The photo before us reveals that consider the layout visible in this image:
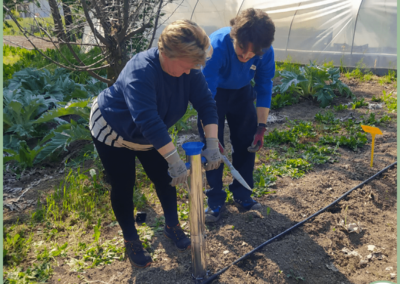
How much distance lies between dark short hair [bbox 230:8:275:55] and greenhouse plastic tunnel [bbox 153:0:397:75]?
4.53 m

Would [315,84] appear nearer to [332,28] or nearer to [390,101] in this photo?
[390,101]

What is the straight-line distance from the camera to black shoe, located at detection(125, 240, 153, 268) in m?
2.07

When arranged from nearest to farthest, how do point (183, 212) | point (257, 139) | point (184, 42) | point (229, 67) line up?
point (184, 42), point (229, 67), point (257, 139), point (183, 212)

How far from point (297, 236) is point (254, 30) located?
4.70 feet

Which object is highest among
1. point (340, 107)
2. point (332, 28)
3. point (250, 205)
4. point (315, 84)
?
point (332, 28)

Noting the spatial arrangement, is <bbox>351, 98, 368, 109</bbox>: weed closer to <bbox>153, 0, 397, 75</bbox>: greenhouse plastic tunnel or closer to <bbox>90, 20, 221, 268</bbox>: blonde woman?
<bbox>153, 0, 397, 75</bbox>: greenhouse plastic tunnel

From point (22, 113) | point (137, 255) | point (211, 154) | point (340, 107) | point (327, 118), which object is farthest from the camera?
→ point (340, 107)

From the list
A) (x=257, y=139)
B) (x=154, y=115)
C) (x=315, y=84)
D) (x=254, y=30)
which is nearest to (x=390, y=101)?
(x=315, y=84)

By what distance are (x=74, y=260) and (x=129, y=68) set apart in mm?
1288

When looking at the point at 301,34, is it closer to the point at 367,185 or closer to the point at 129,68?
the point at 367,185

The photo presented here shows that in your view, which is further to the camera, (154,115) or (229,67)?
(229,67)

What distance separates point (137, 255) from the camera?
208 centimetres

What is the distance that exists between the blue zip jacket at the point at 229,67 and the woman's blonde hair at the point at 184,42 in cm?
57

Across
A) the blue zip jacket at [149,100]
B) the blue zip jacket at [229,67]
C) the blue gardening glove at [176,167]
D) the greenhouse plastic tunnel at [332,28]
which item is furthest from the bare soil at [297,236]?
the greenhouse plastic tunnel at [332,28]
